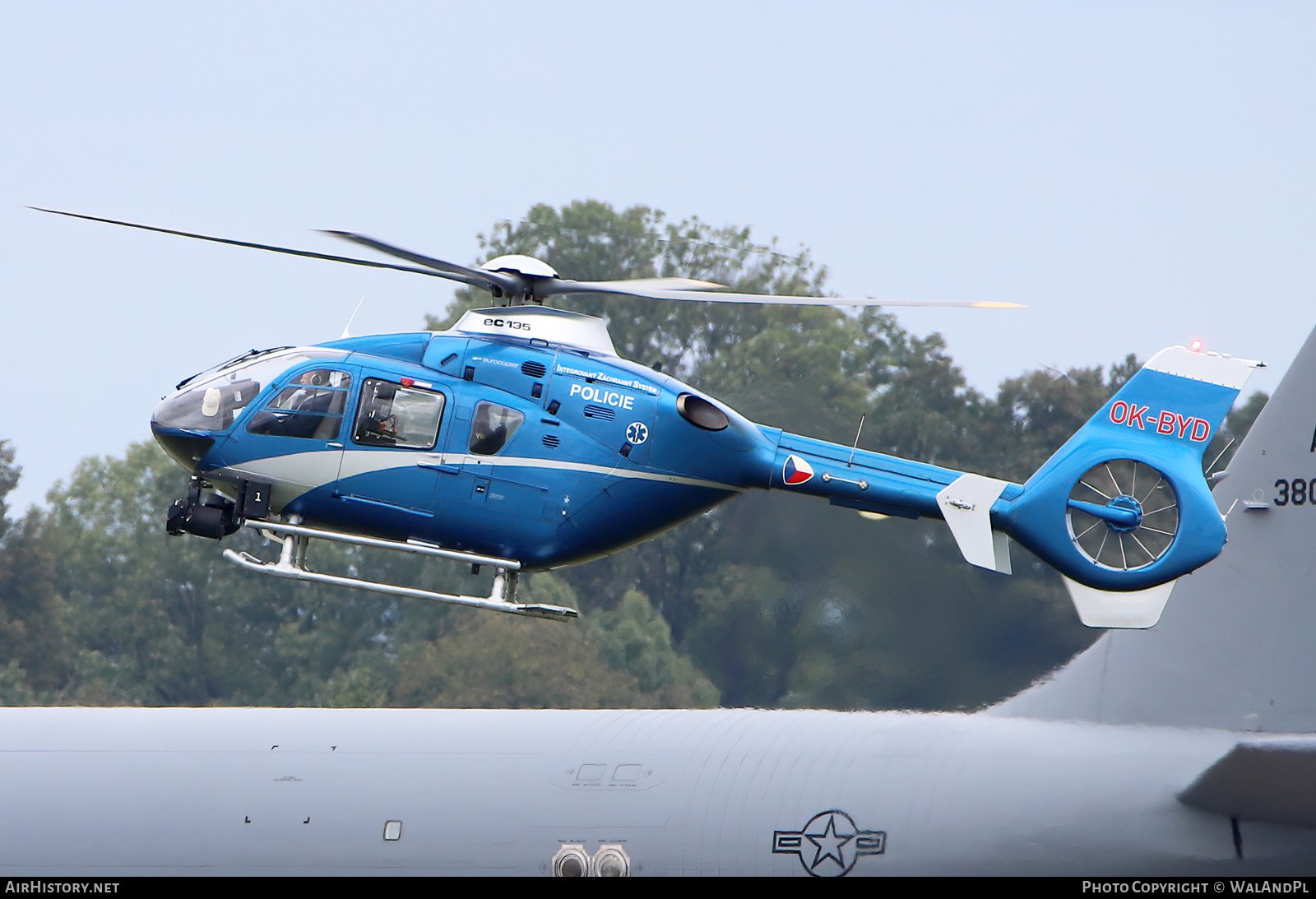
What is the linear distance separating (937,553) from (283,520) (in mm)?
14288

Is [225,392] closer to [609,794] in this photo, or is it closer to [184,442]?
[184,442]

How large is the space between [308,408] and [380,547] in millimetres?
1339

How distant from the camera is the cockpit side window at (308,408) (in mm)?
12906

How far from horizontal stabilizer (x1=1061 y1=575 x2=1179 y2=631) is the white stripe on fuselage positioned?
3024 millimetres

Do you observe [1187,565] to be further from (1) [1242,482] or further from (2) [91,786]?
(2) [91,786]

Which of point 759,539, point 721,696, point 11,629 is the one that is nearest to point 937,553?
point 759,539

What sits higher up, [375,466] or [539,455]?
[539,455]

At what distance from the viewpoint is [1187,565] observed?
39.7ft

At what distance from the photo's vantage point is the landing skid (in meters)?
12.6

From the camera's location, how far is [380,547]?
13203mm

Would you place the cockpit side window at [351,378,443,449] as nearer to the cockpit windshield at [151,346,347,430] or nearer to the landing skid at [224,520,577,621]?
the cockpit windshield at [151,346,347,430]

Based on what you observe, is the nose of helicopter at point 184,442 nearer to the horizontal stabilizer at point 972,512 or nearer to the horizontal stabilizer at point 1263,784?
the horizontal stabilizer at point 972,512

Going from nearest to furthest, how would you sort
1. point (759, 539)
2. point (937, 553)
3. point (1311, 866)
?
point (1311, 866) → point (937, 553) → point (759, 539)

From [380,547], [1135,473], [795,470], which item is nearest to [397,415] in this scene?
[380,547]
